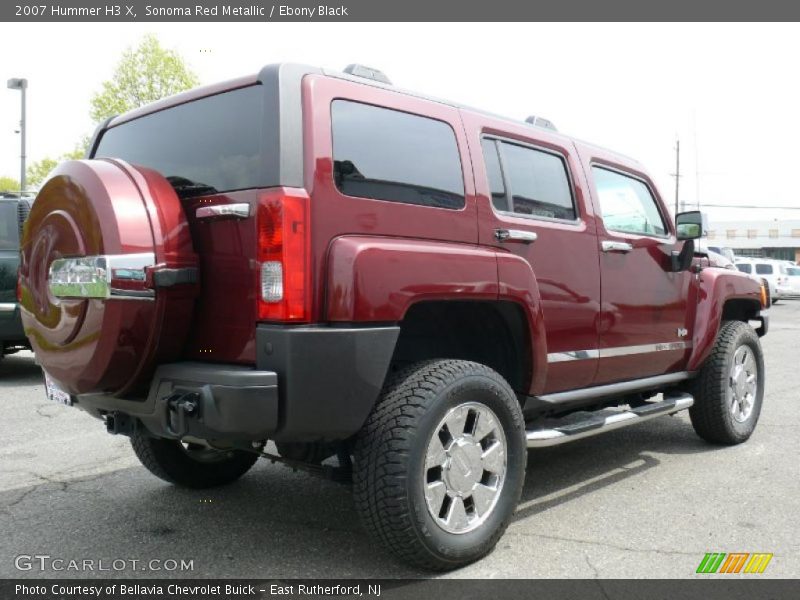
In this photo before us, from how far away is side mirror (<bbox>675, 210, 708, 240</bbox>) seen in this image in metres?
4.82

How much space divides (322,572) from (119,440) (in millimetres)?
2865

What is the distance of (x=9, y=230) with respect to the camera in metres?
7.98

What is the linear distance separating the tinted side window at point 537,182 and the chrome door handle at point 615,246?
0.27 metres

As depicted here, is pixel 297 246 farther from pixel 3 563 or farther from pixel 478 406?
pixel 3 563

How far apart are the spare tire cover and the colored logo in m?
2.38

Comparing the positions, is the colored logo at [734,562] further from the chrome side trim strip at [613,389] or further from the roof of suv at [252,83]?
the roof of suv at [252,83]

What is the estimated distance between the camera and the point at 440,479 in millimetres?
3068

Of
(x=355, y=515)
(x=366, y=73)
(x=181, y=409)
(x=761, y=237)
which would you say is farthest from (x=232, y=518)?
(x=761, y=237)

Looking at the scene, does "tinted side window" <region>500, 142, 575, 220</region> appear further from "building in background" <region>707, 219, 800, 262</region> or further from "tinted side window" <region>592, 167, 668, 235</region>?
"building in background" <region>707, 219, 800, 262</region>

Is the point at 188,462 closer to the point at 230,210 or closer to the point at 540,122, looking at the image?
the point at 230,210

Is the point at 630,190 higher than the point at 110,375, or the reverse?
the point at 630,190

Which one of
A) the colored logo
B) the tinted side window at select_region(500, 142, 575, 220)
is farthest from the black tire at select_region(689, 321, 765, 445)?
the colored logo

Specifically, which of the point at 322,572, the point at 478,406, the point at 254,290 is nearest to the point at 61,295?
the point at 254,290

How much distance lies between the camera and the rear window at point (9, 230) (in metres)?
7.95
